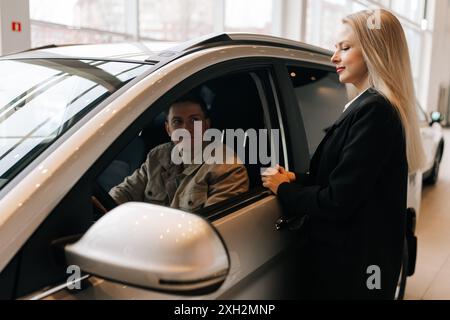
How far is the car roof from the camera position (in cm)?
138

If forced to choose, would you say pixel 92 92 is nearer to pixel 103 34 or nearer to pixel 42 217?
pixel 42 217

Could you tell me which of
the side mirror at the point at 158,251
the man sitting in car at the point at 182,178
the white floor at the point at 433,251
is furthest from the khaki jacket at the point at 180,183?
the white floor at the point at 433,251

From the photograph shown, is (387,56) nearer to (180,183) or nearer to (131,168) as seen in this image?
(180,183)

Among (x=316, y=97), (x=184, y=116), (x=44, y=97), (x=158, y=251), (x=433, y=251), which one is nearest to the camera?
(x=158, y=251)

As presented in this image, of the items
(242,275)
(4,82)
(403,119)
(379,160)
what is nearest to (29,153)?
(4,82)

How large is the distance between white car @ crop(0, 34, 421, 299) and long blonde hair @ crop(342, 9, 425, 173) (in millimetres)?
357

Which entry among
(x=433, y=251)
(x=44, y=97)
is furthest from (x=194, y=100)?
(x=433, y=251)

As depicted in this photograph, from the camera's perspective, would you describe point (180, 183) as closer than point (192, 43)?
No

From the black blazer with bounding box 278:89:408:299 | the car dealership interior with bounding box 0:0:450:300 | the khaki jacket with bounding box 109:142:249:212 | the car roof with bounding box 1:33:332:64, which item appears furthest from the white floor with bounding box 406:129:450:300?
the car roof with bounding box 1:33:332:64

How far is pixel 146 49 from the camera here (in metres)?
1.54

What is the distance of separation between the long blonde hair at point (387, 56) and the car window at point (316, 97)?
0.42m

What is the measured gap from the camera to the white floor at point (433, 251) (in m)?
3.10

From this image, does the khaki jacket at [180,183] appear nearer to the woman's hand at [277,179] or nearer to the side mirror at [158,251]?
the woman's hand at [277,179]

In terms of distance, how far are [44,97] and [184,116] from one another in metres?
0.53
